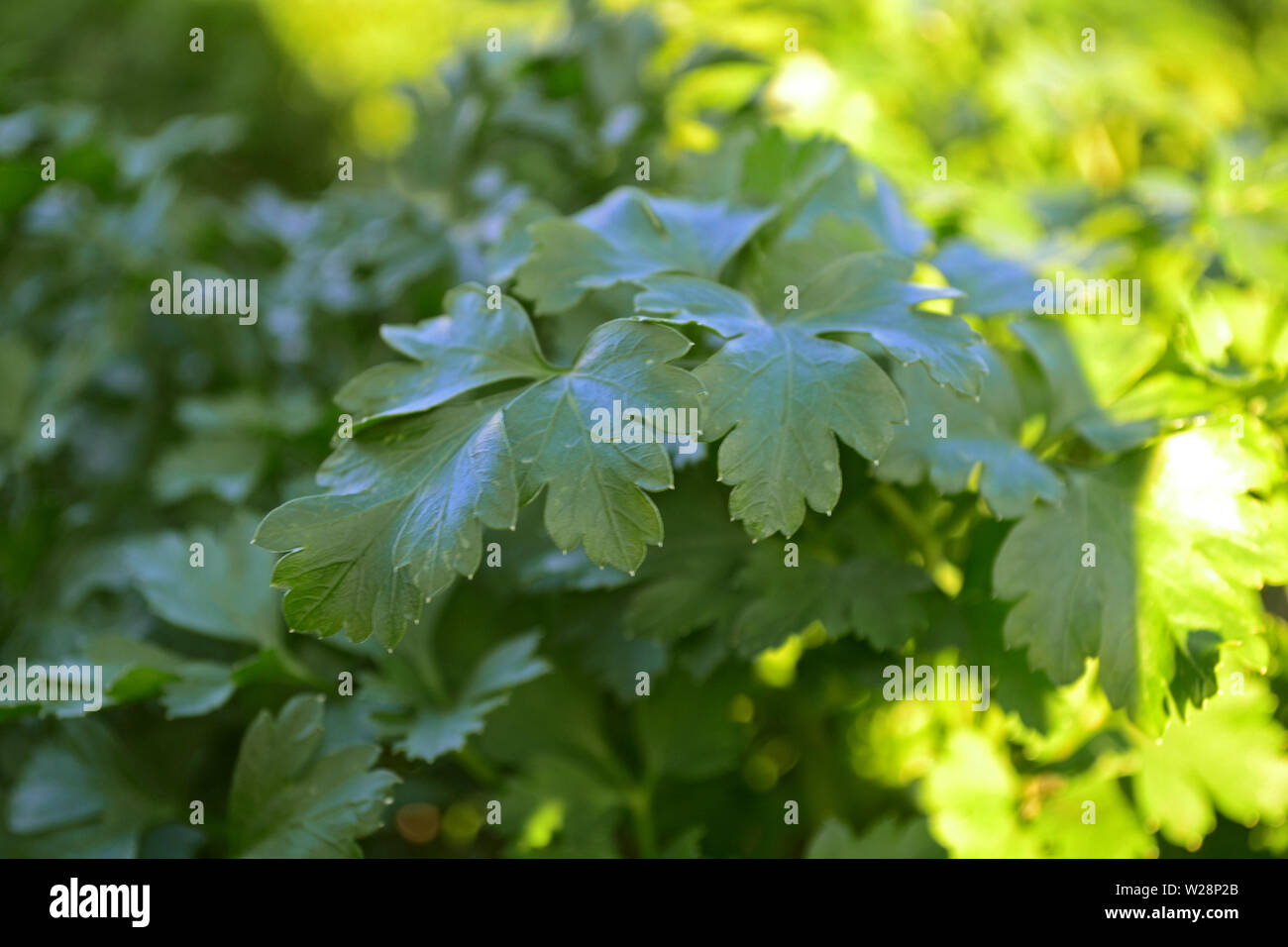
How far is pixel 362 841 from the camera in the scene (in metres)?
0.72

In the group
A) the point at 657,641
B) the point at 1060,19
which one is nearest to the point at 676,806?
the point at 657,641

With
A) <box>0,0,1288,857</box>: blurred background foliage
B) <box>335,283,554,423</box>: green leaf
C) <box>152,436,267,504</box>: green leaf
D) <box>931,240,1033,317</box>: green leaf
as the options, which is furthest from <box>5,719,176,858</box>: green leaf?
<box>931,240,1033,317</box>: green leaf

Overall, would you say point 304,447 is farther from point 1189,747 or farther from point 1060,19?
point 1060,19

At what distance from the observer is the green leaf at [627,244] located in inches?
23.1

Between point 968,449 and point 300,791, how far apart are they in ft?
1.46

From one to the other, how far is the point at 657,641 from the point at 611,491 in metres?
0.17
